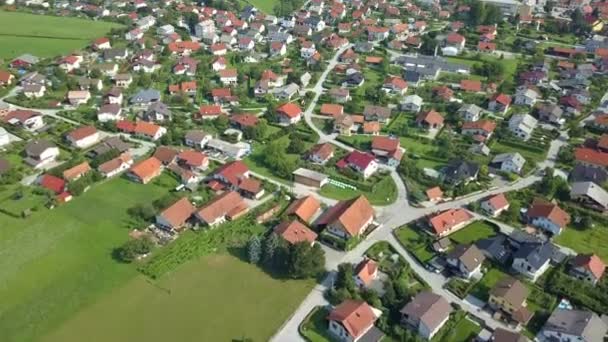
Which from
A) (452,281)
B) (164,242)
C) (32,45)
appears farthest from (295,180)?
(32,45)

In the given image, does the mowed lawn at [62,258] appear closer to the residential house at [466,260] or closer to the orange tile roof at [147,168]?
the orange tile roof at [147,168]

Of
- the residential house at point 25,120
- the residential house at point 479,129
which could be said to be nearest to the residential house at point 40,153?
the residential house at point 25,120

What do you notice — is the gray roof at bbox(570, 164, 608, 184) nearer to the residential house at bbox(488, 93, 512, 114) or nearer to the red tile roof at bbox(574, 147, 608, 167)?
the red tile roof at bbox(574, 147, 608, 167)

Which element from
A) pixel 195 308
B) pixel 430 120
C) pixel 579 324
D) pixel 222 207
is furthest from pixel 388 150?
pixel 195 308

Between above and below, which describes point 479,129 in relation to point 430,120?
above

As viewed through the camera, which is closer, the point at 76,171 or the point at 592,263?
the point at 592,263

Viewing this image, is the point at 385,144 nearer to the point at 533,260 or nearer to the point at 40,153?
the point at 533,260
